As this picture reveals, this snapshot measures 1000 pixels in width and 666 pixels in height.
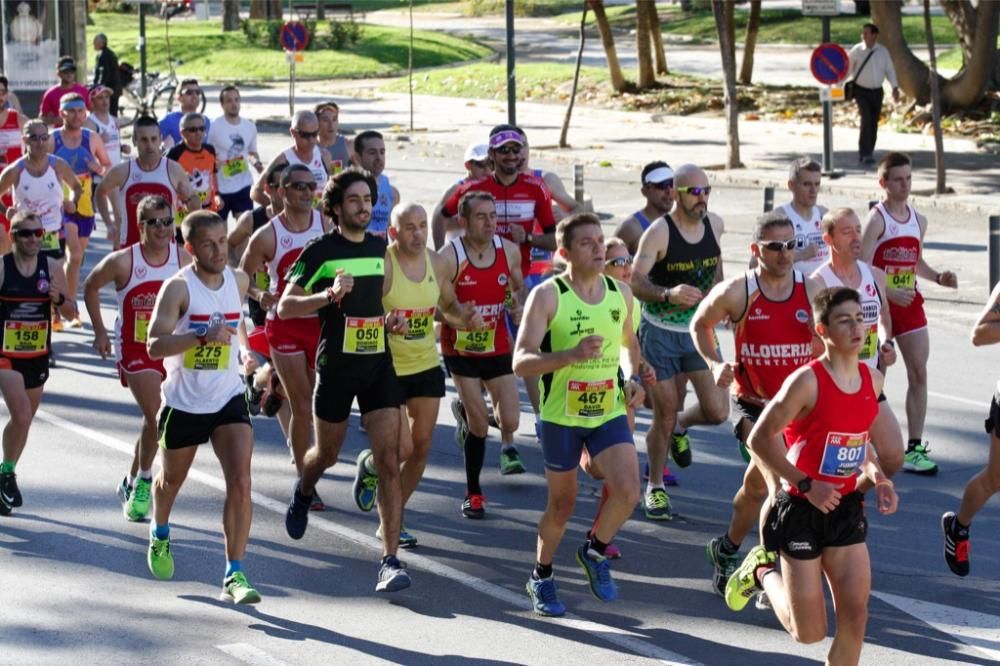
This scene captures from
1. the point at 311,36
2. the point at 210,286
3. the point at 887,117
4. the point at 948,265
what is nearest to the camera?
the point at 210,286

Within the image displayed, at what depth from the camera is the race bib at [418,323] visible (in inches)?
368

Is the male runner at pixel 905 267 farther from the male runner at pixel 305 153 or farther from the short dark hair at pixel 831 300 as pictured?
the male runner at pixel 305 153

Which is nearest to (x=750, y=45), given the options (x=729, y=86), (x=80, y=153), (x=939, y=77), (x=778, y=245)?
(x=939, y=77)

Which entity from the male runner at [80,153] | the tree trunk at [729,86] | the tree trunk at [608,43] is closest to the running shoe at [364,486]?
the male runner at [80,153]

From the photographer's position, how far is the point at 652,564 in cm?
905

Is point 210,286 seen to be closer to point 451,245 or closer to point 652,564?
point 451,245

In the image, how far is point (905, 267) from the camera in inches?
434

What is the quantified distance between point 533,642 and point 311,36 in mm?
47156

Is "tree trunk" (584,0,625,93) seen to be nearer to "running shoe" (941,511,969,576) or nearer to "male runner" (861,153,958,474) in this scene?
"male runner" (861,153,958,474)

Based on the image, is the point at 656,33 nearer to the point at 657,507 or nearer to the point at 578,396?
the point at 657,507

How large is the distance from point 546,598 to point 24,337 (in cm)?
379

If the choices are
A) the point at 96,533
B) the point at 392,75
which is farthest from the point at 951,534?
the point at 392,75

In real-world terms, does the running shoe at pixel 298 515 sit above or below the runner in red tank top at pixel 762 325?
below

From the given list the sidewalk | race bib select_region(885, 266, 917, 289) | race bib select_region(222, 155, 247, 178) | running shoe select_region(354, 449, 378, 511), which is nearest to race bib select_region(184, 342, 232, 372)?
running shoe select_region(354, 449, 378, 511)
